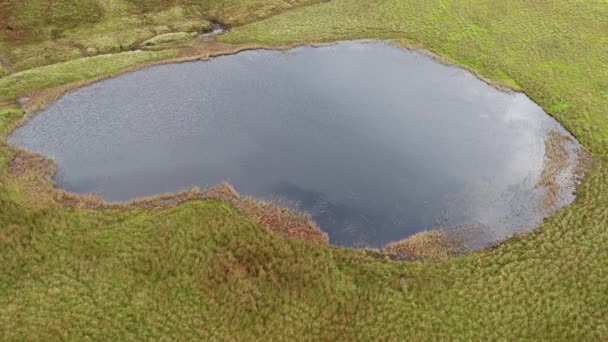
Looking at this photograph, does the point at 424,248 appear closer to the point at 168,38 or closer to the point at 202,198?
the point at 202,198

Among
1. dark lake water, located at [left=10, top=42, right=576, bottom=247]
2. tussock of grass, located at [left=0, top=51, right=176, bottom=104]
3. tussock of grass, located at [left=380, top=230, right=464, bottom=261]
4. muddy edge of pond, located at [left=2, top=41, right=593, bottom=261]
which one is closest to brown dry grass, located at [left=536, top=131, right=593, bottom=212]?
muddy edge of pond, located at [left=2, top=41, right=593, bottom=261]

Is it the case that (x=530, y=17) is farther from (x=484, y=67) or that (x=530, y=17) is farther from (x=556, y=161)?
(x=556, y=161)

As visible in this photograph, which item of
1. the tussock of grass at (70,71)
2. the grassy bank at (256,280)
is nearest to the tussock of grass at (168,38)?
the tussock of grass at (70,71)

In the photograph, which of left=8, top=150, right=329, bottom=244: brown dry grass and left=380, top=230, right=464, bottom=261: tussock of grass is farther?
left=8, top=150, right=329, bottom=244: brown dry grass

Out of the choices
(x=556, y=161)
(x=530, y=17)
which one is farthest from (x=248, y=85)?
(x=530, y=17)

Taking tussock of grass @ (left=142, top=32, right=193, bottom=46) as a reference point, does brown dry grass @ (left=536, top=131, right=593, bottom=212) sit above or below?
below

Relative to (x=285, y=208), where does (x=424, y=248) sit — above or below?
below

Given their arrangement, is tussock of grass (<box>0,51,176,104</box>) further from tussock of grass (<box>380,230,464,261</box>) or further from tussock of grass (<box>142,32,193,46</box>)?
tussock of grass (<box>380,230,464,261</box>)

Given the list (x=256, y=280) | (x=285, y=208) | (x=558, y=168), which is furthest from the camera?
(x=558, y=168)

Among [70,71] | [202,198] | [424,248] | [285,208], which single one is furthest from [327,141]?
[70,71]

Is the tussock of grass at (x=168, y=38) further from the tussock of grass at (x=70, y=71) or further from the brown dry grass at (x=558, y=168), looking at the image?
the brown dry grass at (x=558, y=168)
